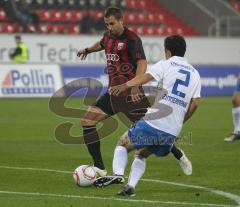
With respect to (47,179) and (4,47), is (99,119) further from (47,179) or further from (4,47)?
(4,47)

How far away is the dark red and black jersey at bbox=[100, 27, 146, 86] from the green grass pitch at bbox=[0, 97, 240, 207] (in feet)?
4.88

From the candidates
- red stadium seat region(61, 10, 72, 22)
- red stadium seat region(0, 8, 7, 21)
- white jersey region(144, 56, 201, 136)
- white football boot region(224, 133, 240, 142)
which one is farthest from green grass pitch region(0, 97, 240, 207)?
red stadium seat region(61, 10, 72, 22)

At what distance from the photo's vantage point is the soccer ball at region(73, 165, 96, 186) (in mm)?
10070

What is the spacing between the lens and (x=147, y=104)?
35.1ft

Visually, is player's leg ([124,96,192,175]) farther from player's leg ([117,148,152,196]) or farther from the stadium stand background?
the stadium stand background

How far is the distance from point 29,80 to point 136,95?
17920 mm

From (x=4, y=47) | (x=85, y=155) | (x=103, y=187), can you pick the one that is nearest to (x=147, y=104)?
(x=103, y=187)

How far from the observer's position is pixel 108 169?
11.9 metres

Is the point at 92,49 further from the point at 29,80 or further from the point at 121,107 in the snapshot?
the point at 29,80

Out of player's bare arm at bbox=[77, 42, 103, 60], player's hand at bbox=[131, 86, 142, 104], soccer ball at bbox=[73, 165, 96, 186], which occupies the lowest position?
soccer ball at bbox=[73, 165, 96, 186]

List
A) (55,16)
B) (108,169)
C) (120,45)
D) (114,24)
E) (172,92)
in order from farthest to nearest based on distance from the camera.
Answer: (55,16) → (108,169) → (120,45) → (114,24) → (172,92)

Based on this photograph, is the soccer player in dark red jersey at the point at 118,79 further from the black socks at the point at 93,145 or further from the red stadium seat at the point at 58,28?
the red stadium seat at the point at 58,28

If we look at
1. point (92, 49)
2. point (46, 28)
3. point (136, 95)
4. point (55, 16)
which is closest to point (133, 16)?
point (55, 16)

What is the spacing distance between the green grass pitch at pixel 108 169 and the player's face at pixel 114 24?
80.9 inches
